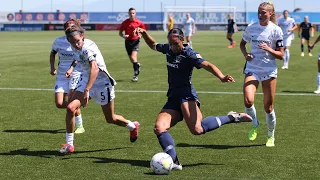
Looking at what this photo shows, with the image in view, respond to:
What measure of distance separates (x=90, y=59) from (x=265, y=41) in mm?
2862

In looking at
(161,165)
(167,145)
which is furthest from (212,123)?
(161,165)

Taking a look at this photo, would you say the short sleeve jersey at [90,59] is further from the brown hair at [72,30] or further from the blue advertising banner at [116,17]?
the blue advertising banner at [116,17]

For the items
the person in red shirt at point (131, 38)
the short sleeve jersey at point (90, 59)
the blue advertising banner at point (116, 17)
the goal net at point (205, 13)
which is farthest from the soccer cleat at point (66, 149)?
the blue advertising banner at point (116, 17)

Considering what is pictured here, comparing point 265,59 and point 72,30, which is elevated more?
point 72,30

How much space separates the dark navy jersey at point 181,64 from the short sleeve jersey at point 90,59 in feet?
3.52

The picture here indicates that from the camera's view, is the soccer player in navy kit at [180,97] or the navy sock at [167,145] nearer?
the navy sock at [167,145]

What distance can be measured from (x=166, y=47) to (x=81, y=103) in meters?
1.62

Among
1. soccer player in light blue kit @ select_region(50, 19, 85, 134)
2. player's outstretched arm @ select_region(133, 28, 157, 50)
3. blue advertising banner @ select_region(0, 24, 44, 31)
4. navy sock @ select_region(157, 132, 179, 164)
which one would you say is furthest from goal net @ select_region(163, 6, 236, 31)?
navy sock @ select_region(157, 132, 179, 164)

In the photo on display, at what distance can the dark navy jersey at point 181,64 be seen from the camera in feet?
27.7

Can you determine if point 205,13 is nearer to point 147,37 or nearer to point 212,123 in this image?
point 147,37

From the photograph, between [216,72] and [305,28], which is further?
[305,28]

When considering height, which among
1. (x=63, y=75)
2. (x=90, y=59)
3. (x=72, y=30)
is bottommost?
(x=63, y=75)

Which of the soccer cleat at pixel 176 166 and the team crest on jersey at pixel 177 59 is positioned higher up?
the team crest on jersey at pixel 177 59

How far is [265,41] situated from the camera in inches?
386
